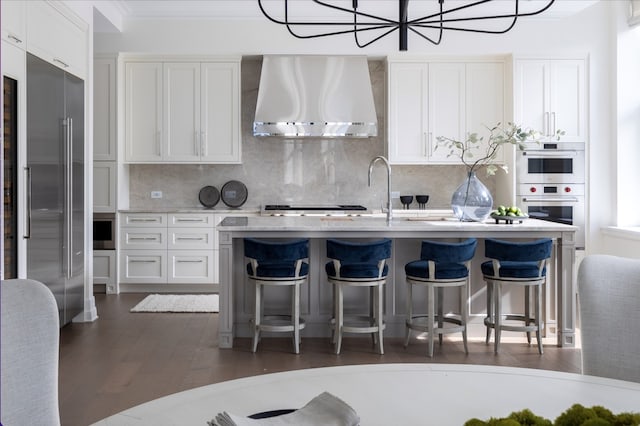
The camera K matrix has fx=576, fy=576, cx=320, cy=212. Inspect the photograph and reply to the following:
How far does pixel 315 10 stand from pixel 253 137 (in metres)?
1.60

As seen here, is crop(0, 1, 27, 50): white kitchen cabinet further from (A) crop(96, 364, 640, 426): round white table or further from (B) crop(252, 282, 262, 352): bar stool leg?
(A) crop(96, 364, 640, 426): round white table

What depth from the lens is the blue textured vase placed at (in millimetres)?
4457

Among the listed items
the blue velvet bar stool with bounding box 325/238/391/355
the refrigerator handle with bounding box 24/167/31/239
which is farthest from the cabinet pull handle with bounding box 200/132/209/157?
the blue velvet bar stool with bounding box 325/238/391/355

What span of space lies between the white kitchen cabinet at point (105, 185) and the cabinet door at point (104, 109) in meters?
0.08

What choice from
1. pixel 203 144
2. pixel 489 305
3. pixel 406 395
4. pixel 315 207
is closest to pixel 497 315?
pixel 489 305

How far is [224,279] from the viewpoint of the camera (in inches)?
162

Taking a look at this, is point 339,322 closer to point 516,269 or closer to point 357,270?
point 357,270

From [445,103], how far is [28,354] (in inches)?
229

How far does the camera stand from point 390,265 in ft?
14.6

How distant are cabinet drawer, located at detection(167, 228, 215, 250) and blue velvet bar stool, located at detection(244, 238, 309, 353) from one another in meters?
2.27

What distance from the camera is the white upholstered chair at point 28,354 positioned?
1.16m

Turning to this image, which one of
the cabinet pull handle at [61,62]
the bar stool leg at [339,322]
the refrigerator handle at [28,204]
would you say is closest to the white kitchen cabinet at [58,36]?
the cabinet pull handle at [61,62]

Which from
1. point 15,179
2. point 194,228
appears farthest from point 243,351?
point 194,228

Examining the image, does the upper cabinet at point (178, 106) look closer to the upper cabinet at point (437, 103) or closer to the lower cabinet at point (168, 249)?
the lower cabinet at point (168, 249)
